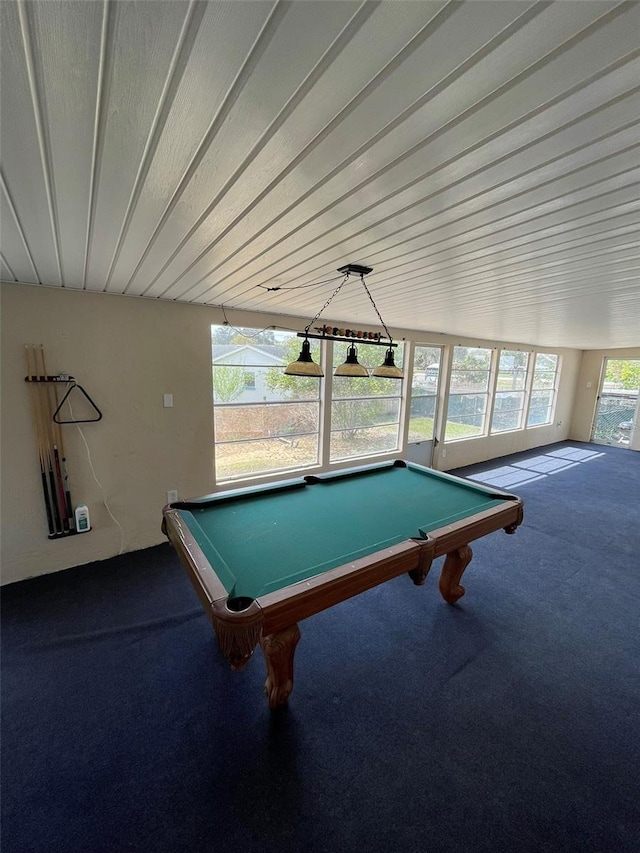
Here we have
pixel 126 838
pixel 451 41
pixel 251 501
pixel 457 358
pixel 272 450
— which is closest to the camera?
pixel 451 41

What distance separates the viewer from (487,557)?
129 inches

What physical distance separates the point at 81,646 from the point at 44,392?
73.1 inches

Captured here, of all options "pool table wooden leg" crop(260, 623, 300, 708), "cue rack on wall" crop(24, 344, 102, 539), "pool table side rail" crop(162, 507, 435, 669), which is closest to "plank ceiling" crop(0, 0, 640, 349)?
"cue rack on wall" crop(24, 344, 102, 539)

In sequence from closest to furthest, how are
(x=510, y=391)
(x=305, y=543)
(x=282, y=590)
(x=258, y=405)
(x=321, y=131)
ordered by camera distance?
(x=321, y=131)
(x=282, y=590)
(x=305, y=543)
(x=258, y=405)
(x=510, y=391)

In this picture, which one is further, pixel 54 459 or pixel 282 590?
pixel 54 459

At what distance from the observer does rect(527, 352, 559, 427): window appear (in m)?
7.27

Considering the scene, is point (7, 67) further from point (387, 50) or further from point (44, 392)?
point (44, 392)

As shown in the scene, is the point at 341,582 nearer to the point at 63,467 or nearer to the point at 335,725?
the point at 335,725

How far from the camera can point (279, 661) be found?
1.74 metres

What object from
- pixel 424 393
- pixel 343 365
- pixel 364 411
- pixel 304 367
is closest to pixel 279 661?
pixel 304 367

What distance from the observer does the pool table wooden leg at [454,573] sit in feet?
8.30

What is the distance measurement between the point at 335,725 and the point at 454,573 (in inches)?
51.4

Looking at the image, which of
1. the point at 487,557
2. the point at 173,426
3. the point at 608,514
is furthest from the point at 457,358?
the point at 173,426

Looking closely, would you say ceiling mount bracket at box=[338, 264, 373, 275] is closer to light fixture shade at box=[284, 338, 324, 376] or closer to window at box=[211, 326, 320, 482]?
light fixture shade at box=[284, 338, 324, 376]
